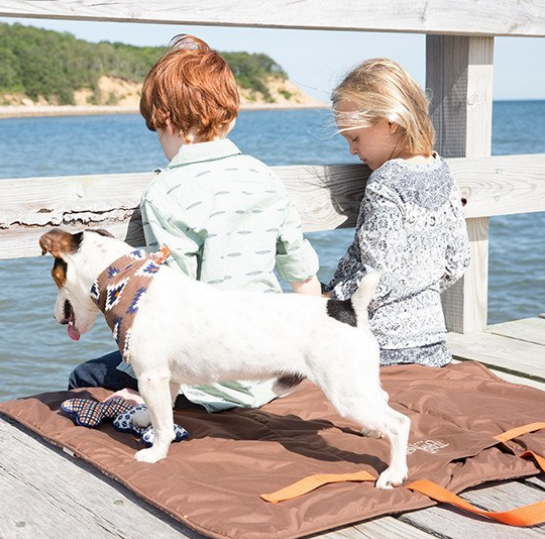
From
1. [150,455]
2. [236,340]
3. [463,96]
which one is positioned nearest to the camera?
[236,340]

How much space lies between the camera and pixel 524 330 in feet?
14.3

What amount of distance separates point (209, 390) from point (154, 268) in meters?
0.68

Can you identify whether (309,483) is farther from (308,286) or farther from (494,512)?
(308,286)

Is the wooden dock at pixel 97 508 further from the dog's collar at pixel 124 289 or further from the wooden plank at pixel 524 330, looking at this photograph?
the wooden plank at pixel 524 330

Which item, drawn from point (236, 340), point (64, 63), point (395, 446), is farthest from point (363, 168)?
point (64, 63)

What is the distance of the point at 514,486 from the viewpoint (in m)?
2.51

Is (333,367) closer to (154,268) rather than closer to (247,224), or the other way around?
(154,268)

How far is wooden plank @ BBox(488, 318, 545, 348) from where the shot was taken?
4.20 m

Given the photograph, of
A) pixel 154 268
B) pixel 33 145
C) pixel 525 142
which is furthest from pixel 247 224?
pixel 525 142

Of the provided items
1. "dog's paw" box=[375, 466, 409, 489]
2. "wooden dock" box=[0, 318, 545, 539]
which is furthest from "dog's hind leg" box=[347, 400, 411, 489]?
"wooden dock" box=[0, 318, 545, 539]

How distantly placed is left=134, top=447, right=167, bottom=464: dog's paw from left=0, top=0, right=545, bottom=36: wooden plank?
145cm

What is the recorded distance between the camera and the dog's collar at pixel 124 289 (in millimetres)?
2537

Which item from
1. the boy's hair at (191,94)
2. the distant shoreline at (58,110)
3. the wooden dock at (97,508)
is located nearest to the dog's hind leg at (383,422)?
the wooden dock at (97,508)

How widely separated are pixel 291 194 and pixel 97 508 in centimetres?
160
